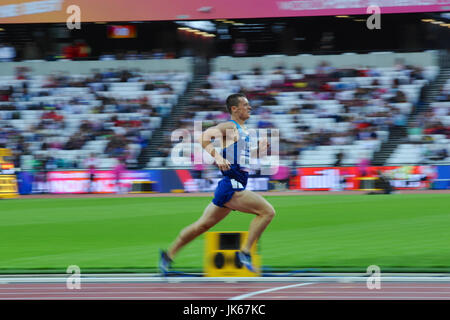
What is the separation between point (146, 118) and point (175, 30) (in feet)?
22.1

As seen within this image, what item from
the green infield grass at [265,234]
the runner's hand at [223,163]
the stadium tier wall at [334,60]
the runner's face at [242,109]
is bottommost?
the green infield grass at [265,234]

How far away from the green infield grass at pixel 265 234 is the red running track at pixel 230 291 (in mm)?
1408

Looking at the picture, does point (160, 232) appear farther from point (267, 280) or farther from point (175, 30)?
point (175, 30)

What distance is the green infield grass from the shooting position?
11109 mm

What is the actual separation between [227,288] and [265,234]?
6.45 metres

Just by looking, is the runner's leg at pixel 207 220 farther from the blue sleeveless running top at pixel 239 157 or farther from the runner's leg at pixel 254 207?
the blue sleeveless running top at pixel 239 157

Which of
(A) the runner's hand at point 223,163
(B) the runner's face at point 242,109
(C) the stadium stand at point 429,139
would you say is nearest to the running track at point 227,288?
(A) the runner's hand at point 223,163

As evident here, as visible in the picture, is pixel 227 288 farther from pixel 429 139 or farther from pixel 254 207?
pixel 429 139

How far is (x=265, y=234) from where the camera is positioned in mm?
15109

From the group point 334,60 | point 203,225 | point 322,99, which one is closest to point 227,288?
point 203,225

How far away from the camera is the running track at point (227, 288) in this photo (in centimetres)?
812

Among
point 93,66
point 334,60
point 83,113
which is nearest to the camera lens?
point 83,113

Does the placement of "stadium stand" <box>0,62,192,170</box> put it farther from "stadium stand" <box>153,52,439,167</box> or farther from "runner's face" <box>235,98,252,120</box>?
"runner's face" <box>235,98,252,120</box>

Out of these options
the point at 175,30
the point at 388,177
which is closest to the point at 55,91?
the point at 175,30
